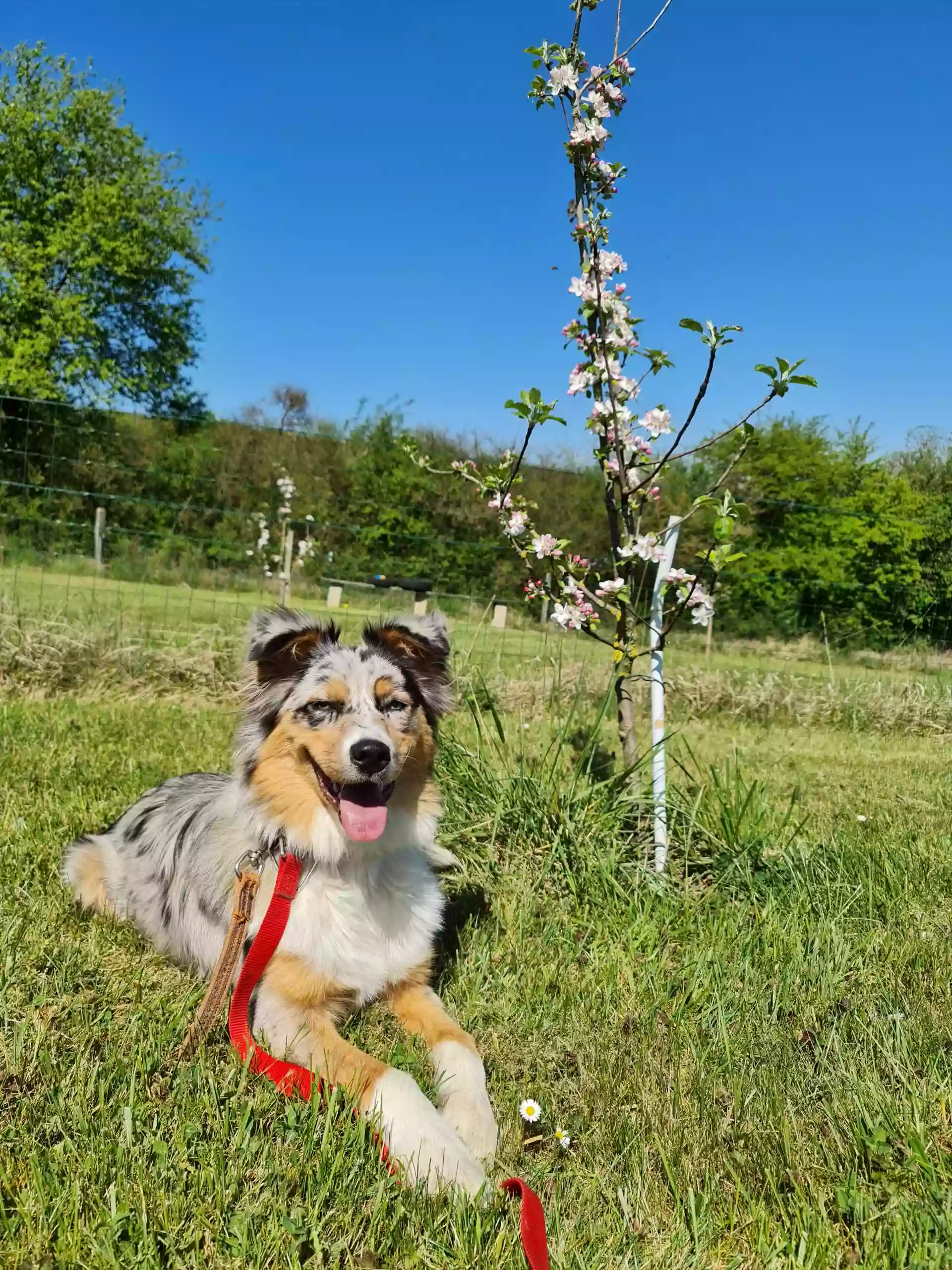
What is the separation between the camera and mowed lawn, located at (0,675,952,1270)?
190cm

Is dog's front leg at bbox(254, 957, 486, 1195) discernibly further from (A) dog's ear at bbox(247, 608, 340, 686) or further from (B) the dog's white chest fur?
(A) dog's ear at bbox(247, 608, 340, 686)

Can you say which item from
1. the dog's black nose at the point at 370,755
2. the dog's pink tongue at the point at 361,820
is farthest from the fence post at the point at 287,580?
the dog's black nose at the point at 370,755

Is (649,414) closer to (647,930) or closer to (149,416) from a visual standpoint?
(647,930)

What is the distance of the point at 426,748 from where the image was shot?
3127 mm

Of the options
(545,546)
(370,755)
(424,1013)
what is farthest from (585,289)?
(424,1013)

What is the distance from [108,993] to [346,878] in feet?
2.85

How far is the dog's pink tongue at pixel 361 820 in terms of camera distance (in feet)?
9.29

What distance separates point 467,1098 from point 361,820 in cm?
88

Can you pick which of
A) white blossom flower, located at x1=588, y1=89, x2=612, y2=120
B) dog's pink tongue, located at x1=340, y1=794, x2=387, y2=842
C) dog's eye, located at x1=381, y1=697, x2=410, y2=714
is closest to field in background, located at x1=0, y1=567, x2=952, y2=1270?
dog's pink tongue, located at x1=340, y1=794, x2=387, y2=842

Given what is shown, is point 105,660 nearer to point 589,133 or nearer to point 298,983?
point 298,983

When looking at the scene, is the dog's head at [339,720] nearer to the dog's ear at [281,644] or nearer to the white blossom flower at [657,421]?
the dog's ear at [281,644]

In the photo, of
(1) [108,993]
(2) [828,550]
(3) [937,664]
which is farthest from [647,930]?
(2) [828,550]

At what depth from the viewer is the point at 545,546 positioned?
3.75 metres

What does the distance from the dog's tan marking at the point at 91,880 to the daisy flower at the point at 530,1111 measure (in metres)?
1.99
